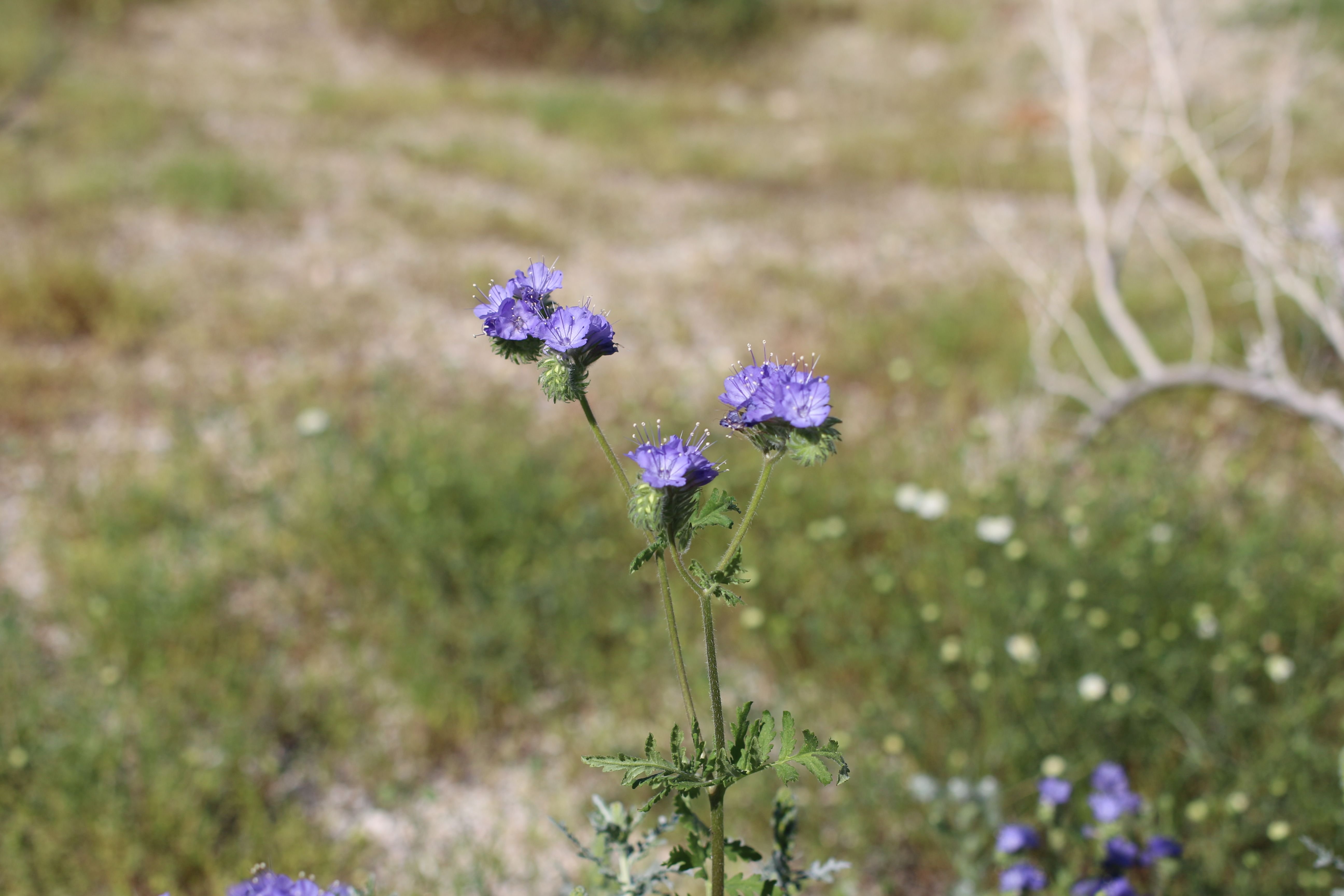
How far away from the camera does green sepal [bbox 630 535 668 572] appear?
1.19 meters

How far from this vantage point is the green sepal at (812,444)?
1.20 metres

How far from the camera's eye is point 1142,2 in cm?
356

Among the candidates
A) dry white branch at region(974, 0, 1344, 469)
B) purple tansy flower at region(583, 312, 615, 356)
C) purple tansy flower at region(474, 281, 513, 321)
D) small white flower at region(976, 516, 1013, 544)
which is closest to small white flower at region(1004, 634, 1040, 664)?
small white flower at region(976, 516, 1013, 544)

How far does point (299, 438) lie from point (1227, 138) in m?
6.54

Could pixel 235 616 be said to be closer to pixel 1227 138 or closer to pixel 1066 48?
pixel 1066 48

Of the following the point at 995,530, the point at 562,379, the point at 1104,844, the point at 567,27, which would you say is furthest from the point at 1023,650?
the point at 567,27

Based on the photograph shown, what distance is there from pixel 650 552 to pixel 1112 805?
1.40 metres

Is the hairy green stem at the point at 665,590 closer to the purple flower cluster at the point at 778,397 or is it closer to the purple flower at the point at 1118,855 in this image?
the purple flower cluster at the point at 778,397

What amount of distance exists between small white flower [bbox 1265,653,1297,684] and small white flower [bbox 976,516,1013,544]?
2.61 feet

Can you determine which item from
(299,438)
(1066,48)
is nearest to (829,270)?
(1066,48)

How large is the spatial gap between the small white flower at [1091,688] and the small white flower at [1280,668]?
1.50 ft

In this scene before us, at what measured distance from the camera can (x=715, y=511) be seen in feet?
4.10

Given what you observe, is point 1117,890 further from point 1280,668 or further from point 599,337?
point 599,337

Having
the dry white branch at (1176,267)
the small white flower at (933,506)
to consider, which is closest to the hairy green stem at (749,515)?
the small white flower at (933,506)
